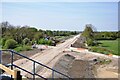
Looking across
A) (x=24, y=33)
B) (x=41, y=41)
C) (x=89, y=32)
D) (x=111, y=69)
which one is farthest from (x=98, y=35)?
(x=111, y=69)

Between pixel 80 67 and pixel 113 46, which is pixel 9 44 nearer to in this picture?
pixel 80 67

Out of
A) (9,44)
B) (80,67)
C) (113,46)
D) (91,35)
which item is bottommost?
(80,67)

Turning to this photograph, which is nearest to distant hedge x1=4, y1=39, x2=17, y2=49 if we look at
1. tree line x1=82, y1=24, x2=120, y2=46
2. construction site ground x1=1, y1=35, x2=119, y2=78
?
construction site ground x1=1, y1=35, x2=119, y2=78

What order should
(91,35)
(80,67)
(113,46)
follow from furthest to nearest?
(91,35) → (113,46) → (80,67)

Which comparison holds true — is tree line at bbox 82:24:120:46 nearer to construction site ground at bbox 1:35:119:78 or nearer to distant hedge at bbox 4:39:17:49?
construction site ground at bbox 1:35:119:78

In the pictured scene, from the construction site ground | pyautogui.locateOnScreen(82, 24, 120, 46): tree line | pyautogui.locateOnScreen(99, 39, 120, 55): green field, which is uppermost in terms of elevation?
pyautogui.locateOnScreen(82, 24, 120, 46): tree line

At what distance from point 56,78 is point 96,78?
2.04 m

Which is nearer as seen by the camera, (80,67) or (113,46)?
(80,67)

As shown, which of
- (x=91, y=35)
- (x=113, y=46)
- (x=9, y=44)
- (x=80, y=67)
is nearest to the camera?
(x=80, y=67)

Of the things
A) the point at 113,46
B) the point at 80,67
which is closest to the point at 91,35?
the point at 113,46

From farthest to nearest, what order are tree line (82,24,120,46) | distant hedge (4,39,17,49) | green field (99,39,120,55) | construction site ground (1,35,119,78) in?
tree line (82,24,120,46) → green field (99,39,120,55) → distant hedge (4,39,17,49) → construction site ground (1,35,119,78)

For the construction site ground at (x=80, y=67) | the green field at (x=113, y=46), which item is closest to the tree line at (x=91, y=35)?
the green field at (x=113, y=46)

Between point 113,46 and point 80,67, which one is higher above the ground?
point 113,46

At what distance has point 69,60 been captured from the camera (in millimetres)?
14648
